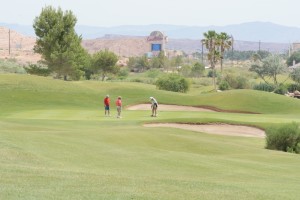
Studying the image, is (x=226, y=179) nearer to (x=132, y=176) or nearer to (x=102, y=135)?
(x=132, y=176)

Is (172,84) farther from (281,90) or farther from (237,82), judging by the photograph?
(237,82)

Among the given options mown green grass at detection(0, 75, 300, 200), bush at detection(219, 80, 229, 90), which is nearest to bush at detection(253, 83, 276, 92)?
bush at detection(219, 80, 229, 90)

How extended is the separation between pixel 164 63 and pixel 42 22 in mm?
76905

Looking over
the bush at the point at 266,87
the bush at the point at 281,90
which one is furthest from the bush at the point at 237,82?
the bush at the point at 281,90

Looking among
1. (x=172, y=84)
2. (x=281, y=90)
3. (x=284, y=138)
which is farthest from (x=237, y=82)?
(x=284, y=138)

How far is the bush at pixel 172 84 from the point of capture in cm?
7681

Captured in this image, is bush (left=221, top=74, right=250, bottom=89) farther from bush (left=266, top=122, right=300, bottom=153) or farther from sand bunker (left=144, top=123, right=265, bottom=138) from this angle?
bush (left=266, top=122, right=300, bottom=153)

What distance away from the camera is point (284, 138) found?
2872cm

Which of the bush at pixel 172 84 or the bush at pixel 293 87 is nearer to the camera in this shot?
the bush at pixel 172 84

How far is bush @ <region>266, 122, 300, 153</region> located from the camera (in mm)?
28484

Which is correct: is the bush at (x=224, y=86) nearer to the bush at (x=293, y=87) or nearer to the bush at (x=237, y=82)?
the bush at (x=237, y=82)

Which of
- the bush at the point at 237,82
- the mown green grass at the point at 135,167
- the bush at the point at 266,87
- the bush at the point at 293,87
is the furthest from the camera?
the bush at the point at 237,82

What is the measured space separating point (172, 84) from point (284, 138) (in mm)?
49062

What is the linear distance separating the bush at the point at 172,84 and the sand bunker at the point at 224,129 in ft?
132
